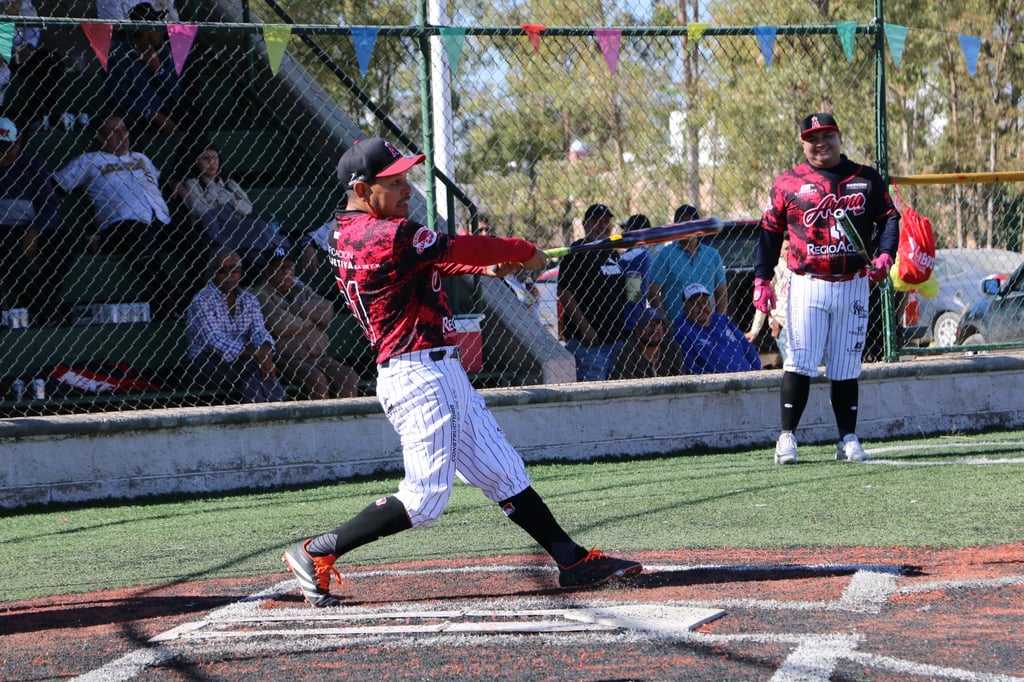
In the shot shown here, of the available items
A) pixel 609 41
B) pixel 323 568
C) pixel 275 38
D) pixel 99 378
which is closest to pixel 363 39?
pixel 275 38

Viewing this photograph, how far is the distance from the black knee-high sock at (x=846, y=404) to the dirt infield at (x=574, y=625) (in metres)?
2.89

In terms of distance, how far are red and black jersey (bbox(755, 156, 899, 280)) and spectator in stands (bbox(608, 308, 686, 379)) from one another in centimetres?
179

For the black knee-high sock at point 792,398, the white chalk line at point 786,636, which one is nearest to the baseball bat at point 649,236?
the white chalk line at point 786,636

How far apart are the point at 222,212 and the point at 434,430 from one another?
4882 mm

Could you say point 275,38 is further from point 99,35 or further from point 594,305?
point 594,305

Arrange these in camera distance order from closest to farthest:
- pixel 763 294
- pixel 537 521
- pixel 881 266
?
pixel 537 521
pixel 881 266
pixel 763 294

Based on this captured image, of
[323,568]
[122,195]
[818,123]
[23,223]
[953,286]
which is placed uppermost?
[818,123]

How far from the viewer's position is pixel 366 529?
4812 mm

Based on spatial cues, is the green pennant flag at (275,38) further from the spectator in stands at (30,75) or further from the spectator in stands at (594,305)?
the spectator in stands at (594,305)

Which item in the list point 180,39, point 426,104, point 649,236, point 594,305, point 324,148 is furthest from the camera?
point 324,148

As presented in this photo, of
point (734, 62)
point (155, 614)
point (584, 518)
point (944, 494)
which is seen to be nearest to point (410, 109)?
point (734, 62)

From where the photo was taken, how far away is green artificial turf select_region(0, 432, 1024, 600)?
572 cm

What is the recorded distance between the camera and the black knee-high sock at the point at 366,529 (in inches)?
189

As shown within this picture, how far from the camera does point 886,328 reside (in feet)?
31.6
